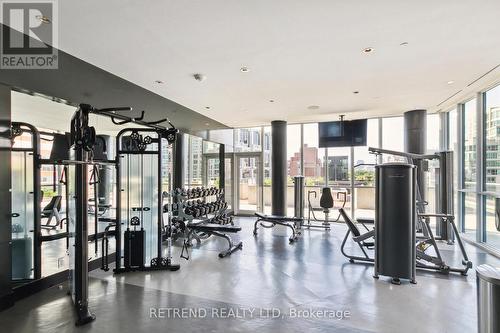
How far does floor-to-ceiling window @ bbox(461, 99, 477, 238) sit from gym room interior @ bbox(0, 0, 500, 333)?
0.16ft

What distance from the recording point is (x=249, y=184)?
32.5 ft

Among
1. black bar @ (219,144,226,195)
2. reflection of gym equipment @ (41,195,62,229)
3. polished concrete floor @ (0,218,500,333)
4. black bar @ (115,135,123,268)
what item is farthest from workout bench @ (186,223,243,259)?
black bar @ (219,144,226,195)

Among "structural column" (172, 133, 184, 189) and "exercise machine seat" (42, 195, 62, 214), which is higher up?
"structural column" (172, 133, 184, 189)

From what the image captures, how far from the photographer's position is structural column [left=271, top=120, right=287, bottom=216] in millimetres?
8086

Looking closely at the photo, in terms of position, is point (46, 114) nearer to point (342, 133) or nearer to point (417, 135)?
point (342, 133)

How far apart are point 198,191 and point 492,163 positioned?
631cm

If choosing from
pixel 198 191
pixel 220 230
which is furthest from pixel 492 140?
pixel 198 191

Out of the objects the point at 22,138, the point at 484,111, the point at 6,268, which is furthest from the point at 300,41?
the point at 484,111

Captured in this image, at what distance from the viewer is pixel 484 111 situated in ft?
17.7

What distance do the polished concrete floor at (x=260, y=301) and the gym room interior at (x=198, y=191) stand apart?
0.03 m

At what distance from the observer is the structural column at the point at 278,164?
8.09 metres

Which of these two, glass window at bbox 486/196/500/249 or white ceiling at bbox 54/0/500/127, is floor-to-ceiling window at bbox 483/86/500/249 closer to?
glass window at bbox 486/196/500/249

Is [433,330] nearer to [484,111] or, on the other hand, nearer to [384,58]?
[384,58]

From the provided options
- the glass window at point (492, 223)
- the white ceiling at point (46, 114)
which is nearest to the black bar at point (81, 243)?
the white ceiling at point (46, 114)
